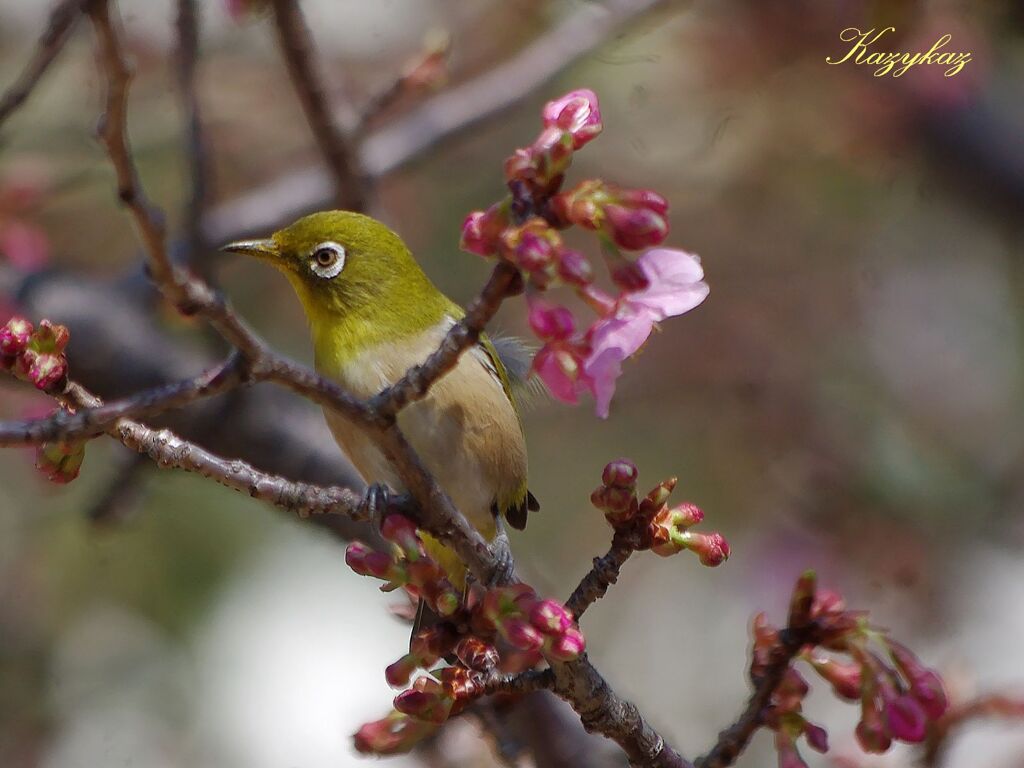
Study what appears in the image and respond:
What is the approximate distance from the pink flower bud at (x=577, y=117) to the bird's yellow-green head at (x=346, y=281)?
1.67 m

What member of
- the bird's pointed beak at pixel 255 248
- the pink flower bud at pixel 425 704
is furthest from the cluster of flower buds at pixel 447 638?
the bird's pointed beak at pixel 255 248

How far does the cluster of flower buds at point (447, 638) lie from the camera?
217cm

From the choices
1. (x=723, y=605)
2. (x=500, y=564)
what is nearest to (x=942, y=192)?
(x=723, y=605)

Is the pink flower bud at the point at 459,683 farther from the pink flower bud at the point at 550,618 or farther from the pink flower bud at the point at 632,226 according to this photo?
the pink flower bud at the point at 632,226

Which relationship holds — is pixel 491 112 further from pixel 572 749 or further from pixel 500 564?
pixel 500 564

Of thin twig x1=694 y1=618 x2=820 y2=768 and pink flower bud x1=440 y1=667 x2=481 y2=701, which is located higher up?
thin twig x1=694 y1=618 x2=820 y2=768

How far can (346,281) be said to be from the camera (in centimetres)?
372

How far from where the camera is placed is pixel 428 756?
3.58 meters

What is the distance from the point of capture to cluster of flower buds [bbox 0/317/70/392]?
205 cm

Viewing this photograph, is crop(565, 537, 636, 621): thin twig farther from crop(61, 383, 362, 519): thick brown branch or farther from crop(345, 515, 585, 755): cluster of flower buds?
crop(61, 383, 362, 519): thick brown branch

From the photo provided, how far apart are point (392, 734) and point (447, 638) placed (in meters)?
0.22

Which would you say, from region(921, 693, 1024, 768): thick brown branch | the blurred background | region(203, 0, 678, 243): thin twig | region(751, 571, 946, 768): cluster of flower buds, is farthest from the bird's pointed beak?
region(921, 693, 1024, 768): thick brown branch

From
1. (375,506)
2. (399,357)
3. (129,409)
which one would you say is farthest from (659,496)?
(399,357)

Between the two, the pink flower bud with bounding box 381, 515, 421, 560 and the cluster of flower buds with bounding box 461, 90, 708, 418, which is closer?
the cluster of flower buds with bounding box 461, 90, 708, 418
